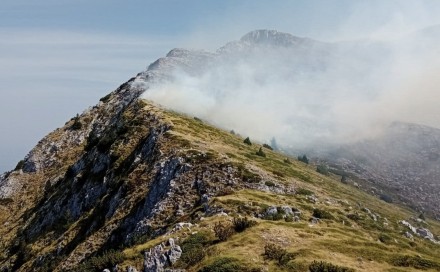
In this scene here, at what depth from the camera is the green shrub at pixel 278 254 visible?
1284 inches

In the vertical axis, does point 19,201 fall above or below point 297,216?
below

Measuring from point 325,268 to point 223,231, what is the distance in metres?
11.7

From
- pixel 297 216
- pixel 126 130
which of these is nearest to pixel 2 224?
pixel 126 130

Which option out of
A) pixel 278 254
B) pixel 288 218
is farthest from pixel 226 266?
pixel 288 218

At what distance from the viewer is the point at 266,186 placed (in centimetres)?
6153

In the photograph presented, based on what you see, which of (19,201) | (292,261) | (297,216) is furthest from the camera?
(19,201)

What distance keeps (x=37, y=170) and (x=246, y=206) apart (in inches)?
3562

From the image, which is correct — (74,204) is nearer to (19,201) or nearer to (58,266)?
(58,266)

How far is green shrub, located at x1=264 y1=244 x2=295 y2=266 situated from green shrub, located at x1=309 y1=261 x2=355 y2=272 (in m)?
2.19

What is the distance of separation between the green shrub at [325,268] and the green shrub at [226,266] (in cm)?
448

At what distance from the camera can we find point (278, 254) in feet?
110

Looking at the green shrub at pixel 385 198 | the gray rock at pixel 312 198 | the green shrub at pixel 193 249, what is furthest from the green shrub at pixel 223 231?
the green shrub at pixel 385 198

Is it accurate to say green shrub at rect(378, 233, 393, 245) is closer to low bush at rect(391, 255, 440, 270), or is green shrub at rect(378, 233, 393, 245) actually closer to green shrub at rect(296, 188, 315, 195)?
green shrub at rect(296, 188, 315, 195)

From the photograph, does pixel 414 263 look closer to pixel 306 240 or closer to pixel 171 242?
pixel 306 240
